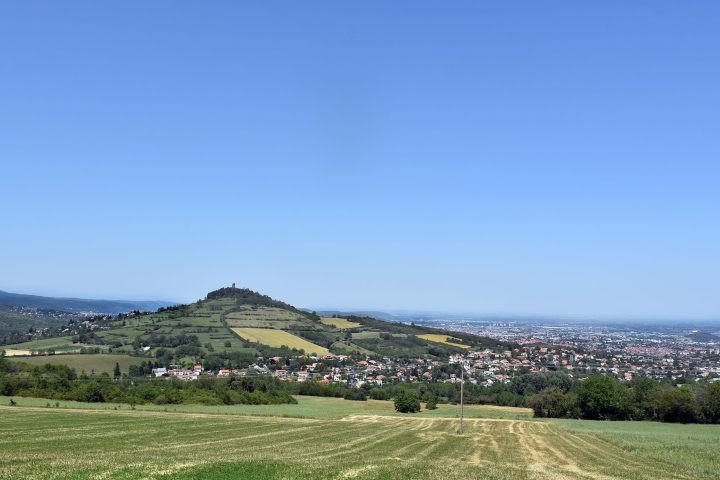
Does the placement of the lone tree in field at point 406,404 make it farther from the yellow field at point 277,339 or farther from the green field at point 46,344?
the green field at point 46,344

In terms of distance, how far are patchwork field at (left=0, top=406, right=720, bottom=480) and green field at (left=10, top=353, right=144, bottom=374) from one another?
66353 millimetres

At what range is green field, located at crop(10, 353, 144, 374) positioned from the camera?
393 feet

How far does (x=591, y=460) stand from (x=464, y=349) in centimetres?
15344

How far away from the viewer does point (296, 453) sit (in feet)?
112

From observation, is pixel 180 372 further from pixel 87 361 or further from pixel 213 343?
pixel 213 343

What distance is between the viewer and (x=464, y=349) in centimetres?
18750

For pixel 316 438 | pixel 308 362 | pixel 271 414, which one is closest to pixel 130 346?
pixel 308 362

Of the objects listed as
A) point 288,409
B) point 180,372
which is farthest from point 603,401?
point 180,372

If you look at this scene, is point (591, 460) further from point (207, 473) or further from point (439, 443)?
point (207, 473)

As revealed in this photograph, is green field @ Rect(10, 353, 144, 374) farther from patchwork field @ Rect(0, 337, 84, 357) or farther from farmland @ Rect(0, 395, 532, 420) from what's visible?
farmland @ Rect(0, 395, 532, 420)

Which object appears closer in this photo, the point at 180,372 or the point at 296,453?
the point at 296,453

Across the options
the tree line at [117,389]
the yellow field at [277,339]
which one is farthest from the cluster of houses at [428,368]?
the tree line at [117,389]

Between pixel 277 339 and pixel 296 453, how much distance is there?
144 metres

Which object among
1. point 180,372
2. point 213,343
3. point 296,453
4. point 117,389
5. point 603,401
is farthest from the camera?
point 213,343
